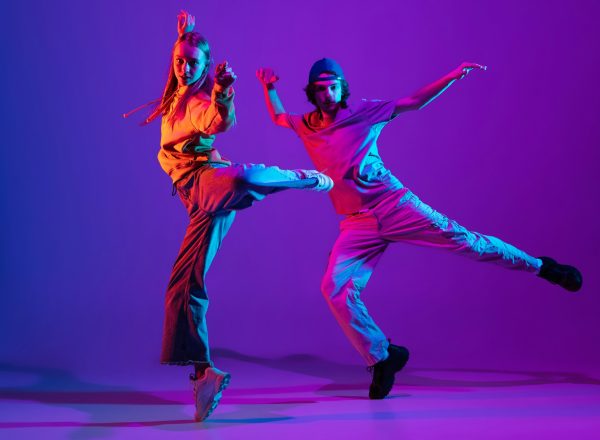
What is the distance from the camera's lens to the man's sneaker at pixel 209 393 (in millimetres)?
3139

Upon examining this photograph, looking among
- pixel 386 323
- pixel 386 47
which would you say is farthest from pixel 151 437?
pixel 386 47

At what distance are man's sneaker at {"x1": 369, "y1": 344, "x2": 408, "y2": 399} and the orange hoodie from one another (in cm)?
118

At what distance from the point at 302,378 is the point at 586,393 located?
140 cm

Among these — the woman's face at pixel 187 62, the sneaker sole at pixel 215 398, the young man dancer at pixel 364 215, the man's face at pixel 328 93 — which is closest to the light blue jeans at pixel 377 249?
the young man dancer at pixel 364 215

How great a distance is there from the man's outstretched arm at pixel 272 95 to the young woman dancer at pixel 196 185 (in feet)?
1.44

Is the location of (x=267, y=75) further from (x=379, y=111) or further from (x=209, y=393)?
(x=209, y=393)

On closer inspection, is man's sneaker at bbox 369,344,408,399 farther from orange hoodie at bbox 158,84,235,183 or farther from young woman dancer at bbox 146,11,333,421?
orange hoodie at bbox 158,84,235,183

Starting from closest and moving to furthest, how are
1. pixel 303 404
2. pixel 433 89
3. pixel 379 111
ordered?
pixel 303 404
pixel 433 89
pixel 379 111

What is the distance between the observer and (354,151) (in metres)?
3.69

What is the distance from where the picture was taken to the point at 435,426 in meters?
2.92

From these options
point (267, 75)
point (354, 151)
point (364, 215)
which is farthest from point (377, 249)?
point (267, 75)

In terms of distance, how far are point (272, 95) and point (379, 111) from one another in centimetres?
55

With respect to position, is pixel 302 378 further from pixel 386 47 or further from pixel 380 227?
pixel 386 47

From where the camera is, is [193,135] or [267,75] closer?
[193,135]
